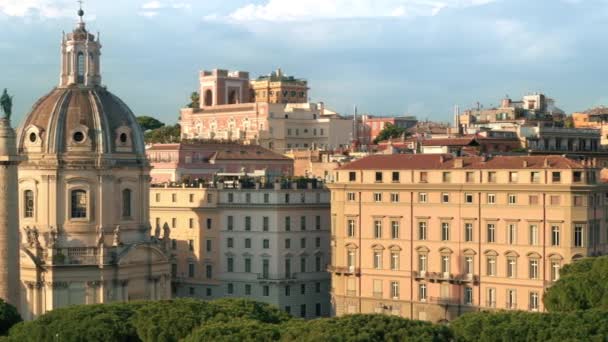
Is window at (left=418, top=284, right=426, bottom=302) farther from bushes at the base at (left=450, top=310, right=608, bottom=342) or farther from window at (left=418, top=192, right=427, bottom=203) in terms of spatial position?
bushes at the base at (left=450, top=310, right=608, bottom=342)

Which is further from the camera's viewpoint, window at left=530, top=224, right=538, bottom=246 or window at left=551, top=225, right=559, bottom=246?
window at left=530, top=224, right=538, bottom=246

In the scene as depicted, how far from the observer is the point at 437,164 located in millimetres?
106375

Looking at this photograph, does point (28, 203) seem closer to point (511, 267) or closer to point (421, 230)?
point (421, 230)

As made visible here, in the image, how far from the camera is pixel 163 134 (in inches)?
7367

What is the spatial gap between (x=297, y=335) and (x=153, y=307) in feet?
38.9

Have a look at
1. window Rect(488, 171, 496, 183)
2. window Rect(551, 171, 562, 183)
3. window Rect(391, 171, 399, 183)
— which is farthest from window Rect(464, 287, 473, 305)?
window Rect(551, 171, 562, 183)

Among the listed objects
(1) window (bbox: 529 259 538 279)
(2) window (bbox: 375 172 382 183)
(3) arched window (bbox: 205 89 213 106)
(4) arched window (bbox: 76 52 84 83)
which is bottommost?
(1) window (bbox: 529 259 538 279)

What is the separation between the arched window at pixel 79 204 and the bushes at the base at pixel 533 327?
36.4 metres

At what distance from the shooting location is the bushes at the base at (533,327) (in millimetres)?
71875

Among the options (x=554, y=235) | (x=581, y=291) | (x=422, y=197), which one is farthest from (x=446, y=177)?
(x=581, y=291)

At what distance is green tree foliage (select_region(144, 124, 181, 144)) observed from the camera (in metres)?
182

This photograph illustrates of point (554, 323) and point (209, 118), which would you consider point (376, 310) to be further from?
point (209, 118)

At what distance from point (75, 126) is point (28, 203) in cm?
598

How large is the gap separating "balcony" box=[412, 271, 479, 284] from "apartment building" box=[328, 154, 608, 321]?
65 millimetres
